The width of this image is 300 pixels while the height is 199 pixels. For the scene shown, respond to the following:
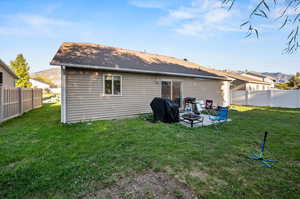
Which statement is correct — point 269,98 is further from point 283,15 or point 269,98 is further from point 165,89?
point 283,15

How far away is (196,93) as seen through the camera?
10.9 meters

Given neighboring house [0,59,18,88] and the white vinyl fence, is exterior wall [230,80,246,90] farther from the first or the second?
neighboring house [0,59,18,88]

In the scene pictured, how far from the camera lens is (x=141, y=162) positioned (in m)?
3.15

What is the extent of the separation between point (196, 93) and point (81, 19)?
9581 millimetres

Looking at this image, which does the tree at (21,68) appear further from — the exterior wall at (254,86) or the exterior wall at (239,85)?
the exterior wall at (254,86)

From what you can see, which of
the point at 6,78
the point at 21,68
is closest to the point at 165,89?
the point at 6,78

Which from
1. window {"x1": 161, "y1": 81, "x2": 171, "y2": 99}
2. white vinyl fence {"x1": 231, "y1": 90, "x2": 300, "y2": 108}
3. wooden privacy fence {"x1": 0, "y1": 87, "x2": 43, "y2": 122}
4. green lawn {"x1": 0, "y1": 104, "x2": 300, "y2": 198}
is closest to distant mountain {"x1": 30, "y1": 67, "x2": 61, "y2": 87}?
wooden privacy fence {"x1": 0, "y1": 87, "x2": 43, "y2": 122}

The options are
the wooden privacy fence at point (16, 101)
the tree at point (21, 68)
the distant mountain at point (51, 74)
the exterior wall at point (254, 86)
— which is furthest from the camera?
the distant mountain at point (51, 74)

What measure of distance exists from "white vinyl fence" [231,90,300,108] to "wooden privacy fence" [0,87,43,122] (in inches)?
746

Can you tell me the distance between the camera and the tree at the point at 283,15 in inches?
80.4

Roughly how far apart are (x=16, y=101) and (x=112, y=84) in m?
5.90

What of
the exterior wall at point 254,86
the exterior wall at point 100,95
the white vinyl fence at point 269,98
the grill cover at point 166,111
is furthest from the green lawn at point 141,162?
the exterior wall at point 254,86

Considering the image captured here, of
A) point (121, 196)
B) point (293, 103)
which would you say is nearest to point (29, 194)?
point (121, 196)

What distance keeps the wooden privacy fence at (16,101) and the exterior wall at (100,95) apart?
3.21 metres
